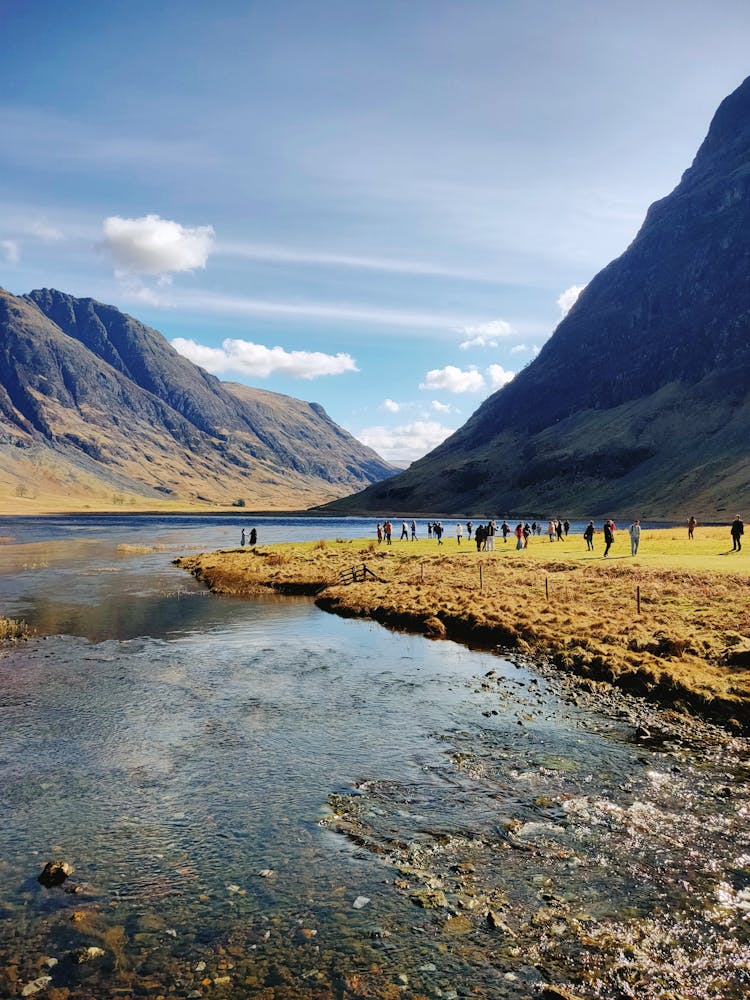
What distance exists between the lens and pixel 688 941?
1104cm

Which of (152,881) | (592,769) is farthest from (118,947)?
(592,769)

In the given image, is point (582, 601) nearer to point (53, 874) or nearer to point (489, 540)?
point (489, 540)

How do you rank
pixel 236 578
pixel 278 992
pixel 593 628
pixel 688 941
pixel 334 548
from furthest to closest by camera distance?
pixel 334 548
pixel 236 578
pixel 593 628
pixel 688 941
pixel 278 992

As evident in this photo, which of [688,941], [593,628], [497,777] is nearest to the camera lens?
[688,941]

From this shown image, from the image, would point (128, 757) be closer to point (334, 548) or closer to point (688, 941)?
point (688, 941)

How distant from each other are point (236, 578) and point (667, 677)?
4278cm

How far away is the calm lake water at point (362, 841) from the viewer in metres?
10.6

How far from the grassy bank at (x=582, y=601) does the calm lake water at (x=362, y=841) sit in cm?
290

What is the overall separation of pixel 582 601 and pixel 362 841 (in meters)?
26.8

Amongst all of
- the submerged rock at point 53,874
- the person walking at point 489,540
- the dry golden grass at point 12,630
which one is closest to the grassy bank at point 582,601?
the person walking at point 489,540

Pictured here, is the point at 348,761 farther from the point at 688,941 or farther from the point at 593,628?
the point at 593,628

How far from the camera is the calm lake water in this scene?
1064 cm

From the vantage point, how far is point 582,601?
38188 mm

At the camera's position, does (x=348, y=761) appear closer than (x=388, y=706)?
Yes
